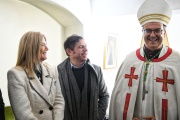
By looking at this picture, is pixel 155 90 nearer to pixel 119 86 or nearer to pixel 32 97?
pixel 119 86

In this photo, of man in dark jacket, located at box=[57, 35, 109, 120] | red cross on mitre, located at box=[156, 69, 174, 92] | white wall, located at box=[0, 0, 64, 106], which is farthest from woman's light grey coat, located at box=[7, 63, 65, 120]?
white wall, located at box=[0, 0, 64, 106]

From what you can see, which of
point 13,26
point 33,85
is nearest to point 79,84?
point 33,85

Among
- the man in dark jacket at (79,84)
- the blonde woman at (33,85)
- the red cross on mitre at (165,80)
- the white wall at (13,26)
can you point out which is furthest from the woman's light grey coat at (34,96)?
the white wall at (13,26)

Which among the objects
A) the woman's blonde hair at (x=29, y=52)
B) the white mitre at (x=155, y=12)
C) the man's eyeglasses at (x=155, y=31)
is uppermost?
the white mitre at (x=155, y=12)

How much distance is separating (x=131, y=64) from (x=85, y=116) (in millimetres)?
762

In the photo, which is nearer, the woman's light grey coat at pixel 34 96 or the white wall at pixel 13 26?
the woman's light grey coat at pixel 34 96

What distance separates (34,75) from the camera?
177cm

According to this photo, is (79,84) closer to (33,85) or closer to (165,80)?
(33,85)

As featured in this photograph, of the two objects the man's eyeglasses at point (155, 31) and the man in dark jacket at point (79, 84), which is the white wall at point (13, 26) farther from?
the man's eyeglasses at point (155, 31)

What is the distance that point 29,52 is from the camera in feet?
5.79

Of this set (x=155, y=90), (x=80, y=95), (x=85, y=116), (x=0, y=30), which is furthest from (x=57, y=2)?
(x=155, y=90)

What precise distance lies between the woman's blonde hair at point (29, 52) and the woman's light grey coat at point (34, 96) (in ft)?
A: 0.21

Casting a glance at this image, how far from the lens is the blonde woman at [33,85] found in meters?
1.65

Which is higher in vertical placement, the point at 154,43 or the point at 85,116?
the point at 154,43
